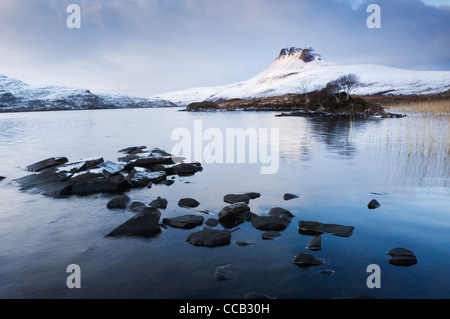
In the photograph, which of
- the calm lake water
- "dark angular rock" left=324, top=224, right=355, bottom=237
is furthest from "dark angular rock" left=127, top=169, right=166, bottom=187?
"dark angular rock" left=324, top=224, right=355, bottom=237

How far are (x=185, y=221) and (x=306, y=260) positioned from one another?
3.81 meters

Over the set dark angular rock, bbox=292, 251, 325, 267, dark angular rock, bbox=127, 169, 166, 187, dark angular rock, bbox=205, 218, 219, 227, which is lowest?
dark angular rock, bbox=292, 251, 325, 267

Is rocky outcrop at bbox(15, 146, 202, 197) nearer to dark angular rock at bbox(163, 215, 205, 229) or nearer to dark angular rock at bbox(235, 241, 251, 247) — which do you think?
dark angular rock at bbox(163, 215, 205, 229)

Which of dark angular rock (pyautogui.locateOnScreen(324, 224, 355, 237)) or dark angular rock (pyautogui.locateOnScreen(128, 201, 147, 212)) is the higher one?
dark angular rock (pyautogui.locateOnScreen(128, 201, 147, 212))

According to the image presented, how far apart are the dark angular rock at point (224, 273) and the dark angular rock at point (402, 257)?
3.68 metres

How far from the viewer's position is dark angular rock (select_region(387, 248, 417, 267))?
6.71 m

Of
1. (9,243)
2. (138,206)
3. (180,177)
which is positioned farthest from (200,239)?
(180,177)

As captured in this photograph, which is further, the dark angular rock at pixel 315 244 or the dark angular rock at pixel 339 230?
the dark angular rock at pixel 339 230

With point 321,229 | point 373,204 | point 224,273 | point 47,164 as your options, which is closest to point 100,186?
point 47,164

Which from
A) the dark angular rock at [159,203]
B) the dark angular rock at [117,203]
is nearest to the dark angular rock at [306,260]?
the dark angular rock at [159,203]

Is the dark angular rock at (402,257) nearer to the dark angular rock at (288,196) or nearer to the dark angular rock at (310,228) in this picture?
the dark angular rock at (310,228)

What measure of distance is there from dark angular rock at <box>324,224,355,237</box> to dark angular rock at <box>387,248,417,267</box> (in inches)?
49.4

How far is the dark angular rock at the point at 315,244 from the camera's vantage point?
7.46m
